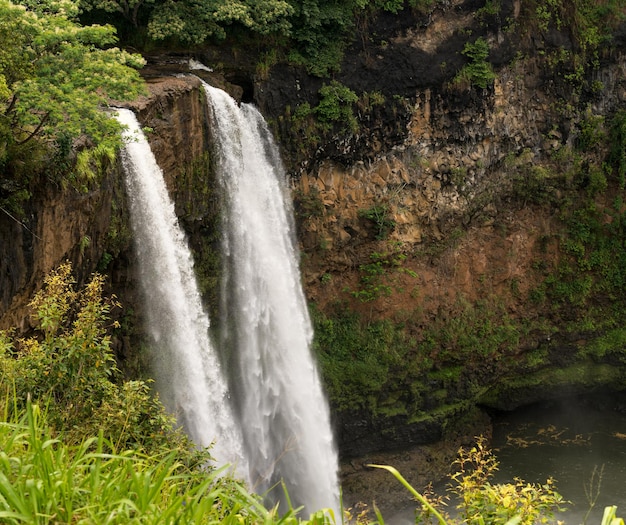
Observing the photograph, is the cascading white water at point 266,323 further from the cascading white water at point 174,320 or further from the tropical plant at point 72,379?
the tropical plant at point 72,379

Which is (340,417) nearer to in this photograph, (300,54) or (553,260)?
(553,260)

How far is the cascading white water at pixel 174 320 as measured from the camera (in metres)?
10.8

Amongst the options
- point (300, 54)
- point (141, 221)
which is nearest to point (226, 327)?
point (141, 221)

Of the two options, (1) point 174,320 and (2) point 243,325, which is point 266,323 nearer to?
(2) point 243,325

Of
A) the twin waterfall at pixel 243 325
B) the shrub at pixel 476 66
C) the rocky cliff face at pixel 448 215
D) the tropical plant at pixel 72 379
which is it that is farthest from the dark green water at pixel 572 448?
the tropical plant at pixel 72 379

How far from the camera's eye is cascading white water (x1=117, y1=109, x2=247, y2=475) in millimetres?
10789

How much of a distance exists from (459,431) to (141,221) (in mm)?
11053

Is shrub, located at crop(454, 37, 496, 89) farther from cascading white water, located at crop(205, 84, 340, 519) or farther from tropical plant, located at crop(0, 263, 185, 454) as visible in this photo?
tropical plant, located at crop(0, 263, 185, 454)

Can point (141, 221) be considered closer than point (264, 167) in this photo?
Yes

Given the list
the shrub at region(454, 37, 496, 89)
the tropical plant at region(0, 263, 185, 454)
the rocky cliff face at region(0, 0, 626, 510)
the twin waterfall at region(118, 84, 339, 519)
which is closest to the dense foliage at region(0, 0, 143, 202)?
the twin waterfall at region(118, 84, 339, 519)

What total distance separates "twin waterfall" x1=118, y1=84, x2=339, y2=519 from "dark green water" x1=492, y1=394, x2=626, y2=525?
493 centimetres

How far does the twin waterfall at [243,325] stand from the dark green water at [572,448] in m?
4.93

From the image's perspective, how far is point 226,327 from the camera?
45.6 ft

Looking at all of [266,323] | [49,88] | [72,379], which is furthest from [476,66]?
[72,379]
